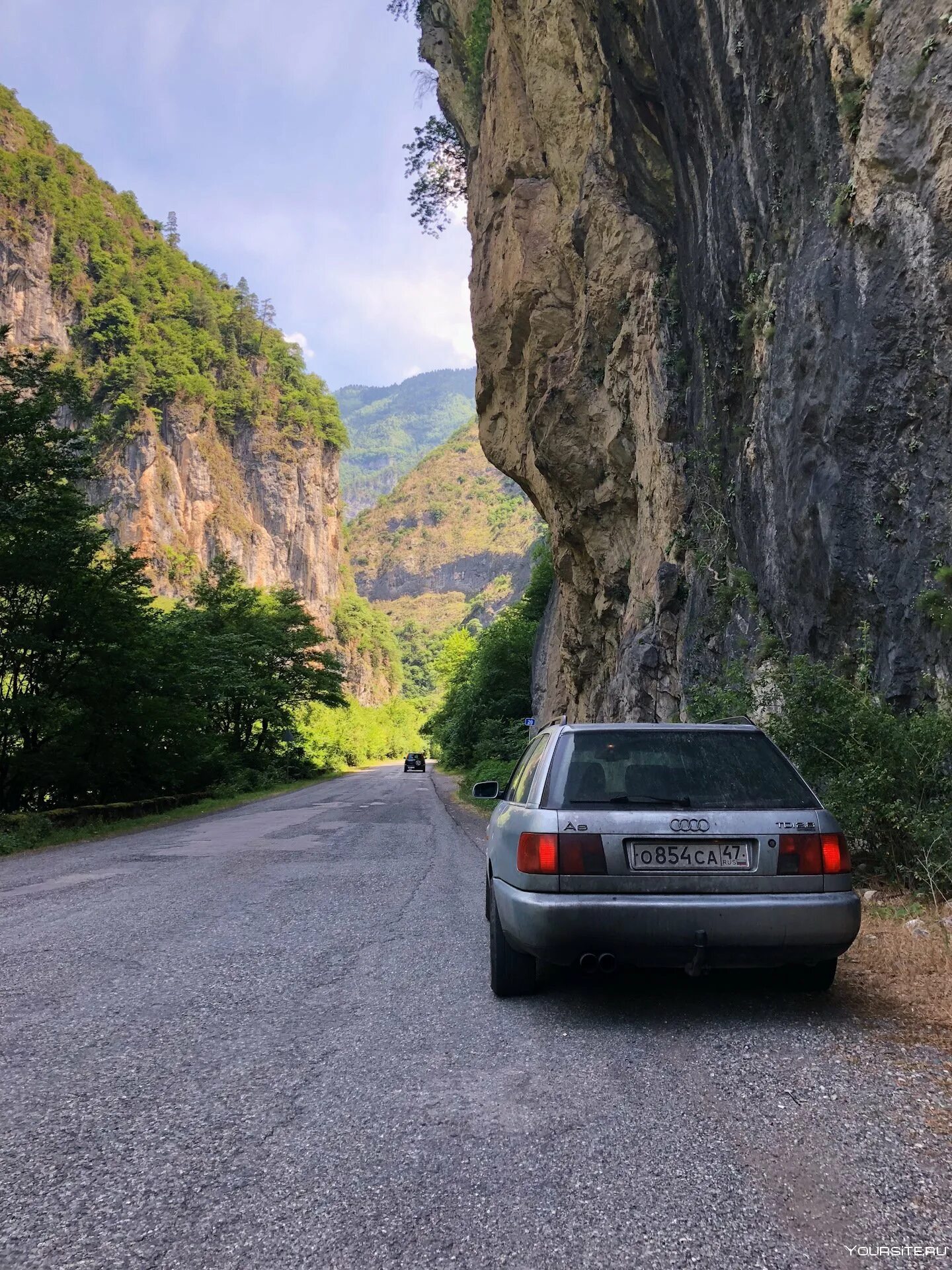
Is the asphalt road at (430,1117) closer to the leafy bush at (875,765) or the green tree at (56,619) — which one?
the leafy bush at (875,765)

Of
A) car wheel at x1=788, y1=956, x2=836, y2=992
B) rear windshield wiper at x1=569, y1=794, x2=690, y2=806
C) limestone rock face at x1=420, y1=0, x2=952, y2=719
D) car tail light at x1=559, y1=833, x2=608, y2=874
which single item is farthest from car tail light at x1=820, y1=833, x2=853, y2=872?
limestone rock face at x1=420, y1=0, x2=952, y2=719

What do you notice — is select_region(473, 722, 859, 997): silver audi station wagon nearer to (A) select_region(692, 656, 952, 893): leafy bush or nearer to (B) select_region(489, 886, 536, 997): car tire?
(B) select_region(489, 886, 536, 997): car tire

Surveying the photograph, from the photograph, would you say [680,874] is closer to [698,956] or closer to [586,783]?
[698,956]

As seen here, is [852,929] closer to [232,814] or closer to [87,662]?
[87,662]

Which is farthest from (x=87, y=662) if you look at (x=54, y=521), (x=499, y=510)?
(x=499, y=510)

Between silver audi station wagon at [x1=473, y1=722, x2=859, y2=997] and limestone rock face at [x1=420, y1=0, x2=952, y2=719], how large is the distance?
12.3 ft

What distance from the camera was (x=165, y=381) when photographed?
84688 mm

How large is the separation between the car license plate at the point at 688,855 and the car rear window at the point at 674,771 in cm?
19

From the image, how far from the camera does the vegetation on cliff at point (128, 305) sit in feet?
266

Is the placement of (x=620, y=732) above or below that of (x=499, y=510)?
below

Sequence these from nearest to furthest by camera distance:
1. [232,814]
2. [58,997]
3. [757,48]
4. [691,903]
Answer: [691,903]
[58,997]
[757,48]
[232,814]

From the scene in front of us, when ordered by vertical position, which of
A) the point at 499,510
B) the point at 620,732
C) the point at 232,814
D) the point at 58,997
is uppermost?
→ the point at 499,510

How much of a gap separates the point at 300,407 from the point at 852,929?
11136cm

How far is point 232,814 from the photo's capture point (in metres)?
20.8
